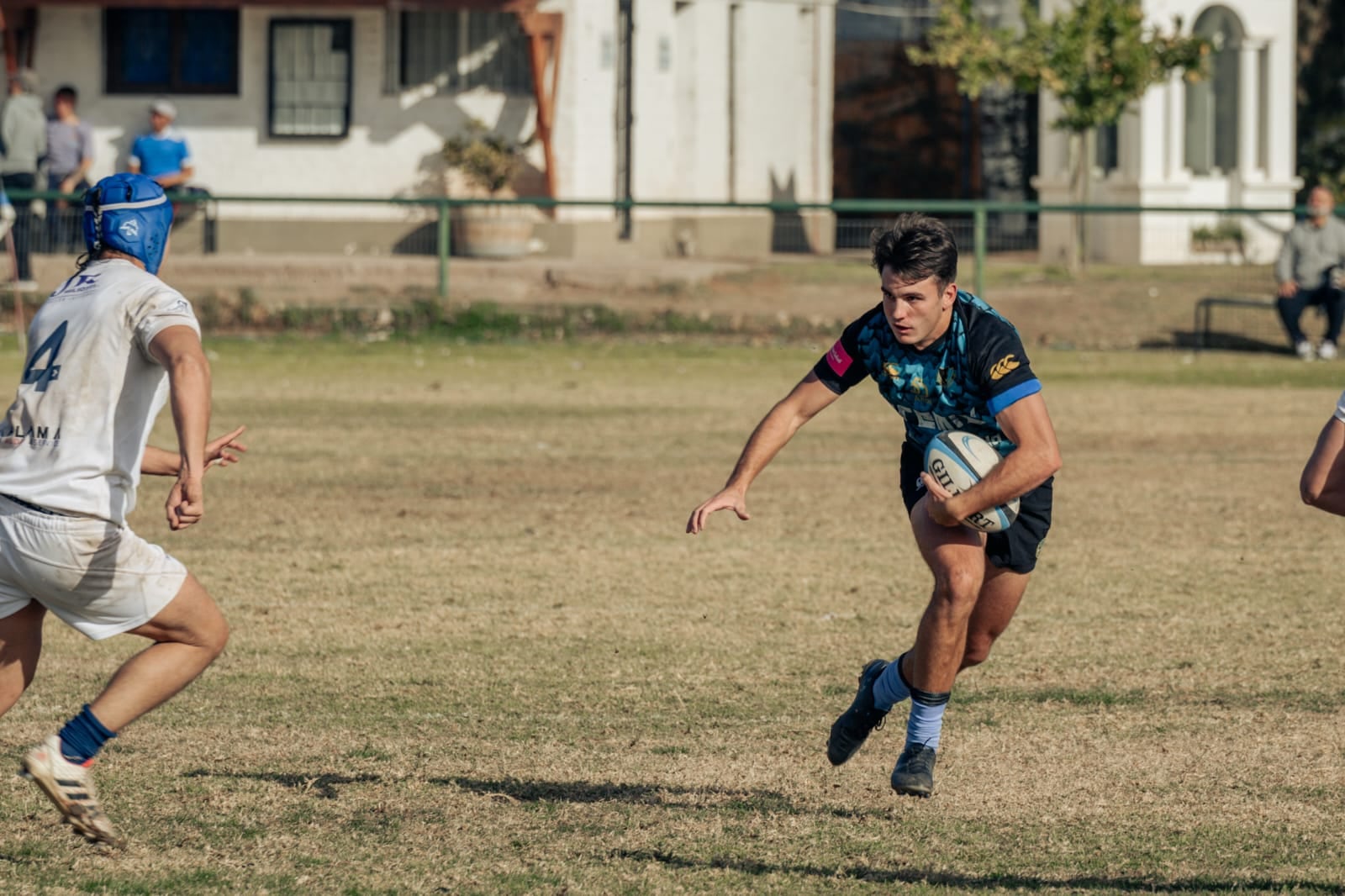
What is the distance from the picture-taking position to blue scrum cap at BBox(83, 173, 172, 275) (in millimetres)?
5465

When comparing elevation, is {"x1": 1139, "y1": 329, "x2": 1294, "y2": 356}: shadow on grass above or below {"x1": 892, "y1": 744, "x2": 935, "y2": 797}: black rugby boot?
above

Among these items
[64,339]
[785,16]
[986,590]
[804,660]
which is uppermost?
[785,16]

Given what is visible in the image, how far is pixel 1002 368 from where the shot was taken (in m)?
5.82

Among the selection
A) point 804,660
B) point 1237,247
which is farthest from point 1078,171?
point 804,660

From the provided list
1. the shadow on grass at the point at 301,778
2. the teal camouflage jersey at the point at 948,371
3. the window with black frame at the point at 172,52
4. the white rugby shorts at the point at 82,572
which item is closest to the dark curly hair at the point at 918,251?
the teal camouflage jersey at the point at 948,371

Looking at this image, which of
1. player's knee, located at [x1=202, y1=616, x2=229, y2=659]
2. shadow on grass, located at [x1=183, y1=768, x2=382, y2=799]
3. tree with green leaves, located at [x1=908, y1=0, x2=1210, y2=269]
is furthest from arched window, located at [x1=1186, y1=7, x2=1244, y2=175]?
player's knee, located at [x1=202, y1=616, x2=229, y2=659]

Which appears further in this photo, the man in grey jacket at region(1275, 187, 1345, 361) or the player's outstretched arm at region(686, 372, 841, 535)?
the man in grey jacket at region(1275, 187, 1345, 361)

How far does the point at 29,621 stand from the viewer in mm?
5469

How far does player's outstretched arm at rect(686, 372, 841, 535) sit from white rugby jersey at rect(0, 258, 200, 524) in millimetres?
1732

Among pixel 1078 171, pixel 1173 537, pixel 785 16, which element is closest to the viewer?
pixel 1173 537

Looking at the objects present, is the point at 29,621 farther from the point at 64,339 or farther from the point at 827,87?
the point at 827,87

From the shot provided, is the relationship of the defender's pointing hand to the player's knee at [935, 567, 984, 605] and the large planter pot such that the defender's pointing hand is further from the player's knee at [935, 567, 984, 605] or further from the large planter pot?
the large planter pot

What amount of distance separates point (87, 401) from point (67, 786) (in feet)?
3.36

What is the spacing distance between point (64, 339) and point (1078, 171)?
25548mm
